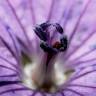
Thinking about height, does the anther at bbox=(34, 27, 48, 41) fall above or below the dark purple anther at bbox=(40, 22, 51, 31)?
below

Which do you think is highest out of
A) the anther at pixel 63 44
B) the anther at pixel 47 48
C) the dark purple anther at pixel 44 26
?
the dark purple anther at pixel 44 26

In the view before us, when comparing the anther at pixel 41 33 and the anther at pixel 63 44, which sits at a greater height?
the anther at pixel 41 33

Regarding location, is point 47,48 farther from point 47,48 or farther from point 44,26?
point 44,26

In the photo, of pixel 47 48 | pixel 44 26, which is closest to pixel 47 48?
pixel 47 48

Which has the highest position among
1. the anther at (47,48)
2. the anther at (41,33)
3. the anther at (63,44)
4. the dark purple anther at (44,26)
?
the dark purple anther at (44,26)

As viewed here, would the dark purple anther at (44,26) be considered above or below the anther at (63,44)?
above

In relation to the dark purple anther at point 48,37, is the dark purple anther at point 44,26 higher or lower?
higher
